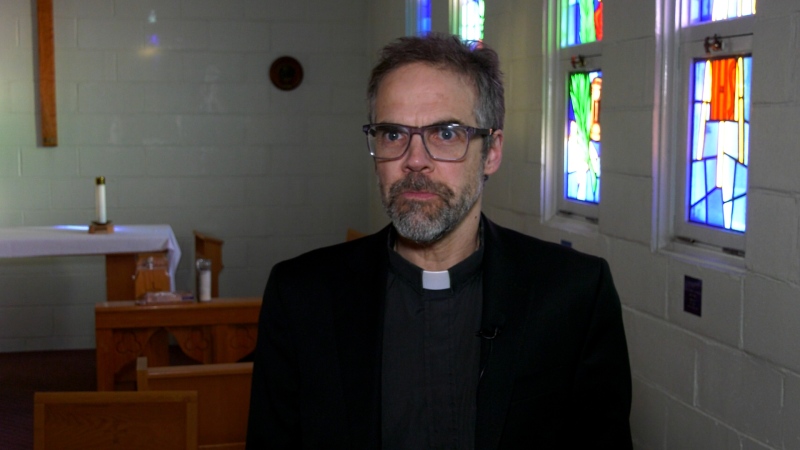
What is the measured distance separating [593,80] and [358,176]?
136 inches

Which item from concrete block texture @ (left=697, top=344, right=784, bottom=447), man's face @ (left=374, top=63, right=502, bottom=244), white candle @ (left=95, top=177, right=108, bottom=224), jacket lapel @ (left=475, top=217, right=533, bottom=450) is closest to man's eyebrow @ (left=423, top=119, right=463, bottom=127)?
man's face @ (left=374, top=63, right=502, bottom=244)

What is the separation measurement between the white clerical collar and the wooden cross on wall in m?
5.12

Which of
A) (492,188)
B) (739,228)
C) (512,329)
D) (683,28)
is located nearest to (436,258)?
(512,329)

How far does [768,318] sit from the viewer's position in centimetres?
236

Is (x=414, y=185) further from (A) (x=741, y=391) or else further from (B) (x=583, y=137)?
(B) (x=583, y=137)

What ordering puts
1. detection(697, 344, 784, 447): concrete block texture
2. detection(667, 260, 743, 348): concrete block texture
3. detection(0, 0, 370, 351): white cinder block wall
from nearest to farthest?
1. detection(697, 344, 784, 447): concrete block texture
2. detection(667, 260, 743, 348): concrete block texture
3. detection(0, 0, 370, 351): white cinder block wall

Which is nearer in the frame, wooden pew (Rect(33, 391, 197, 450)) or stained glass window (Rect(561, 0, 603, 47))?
wooden pew (Rect(33, 391, 197, 450))

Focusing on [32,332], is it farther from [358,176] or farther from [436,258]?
[436,258]

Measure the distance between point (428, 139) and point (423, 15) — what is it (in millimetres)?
4364

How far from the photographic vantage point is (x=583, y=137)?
12.1 ft

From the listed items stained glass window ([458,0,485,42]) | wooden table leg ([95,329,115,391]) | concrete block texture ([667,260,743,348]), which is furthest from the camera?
stained glass window ([458,0,485,42])

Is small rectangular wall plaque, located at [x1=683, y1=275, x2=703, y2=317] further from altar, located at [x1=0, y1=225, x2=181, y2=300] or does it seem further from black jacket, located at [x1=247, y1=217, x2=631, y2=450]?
altar, located at [x1=0, y1=225, x2=181, y2=300]

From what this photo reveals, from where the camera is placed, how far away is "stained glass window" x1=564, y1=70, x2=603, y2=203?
140 inches

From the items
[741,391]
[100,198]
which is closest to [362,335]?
[741,391]
